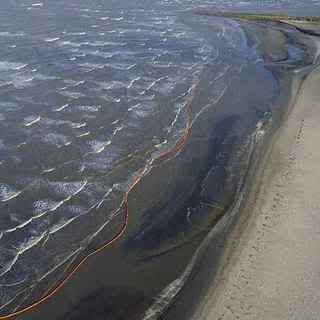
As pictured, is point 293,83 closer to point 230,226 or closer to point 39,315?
point 230,226

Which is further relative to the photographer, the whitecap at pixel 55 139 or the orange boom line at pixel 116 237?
the whitecap at pixel 55 139

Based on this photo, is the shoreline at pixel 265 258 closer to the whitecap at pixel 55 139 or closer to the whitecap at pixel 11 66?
the whitecap at pixel 55 139

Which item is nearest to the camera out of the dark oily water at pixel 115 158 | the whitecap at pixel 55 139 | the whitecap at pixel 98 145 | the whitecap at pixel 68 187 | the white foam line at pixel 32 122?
the dark oily water at pixel 115 158

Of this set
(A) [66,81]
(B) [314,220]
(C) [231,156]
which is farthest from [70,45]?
(B) [314,220]

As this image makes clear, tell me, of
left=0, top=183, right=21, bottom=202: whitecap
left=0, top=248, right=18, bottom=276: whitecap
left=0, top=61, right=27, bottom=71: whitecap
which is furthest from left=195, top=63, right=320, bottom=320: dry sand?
left=0, top=61, right=27, bottom=71: whitecap

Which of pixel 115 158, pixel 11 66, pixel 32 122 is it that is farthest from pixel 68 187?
pixel 11 66

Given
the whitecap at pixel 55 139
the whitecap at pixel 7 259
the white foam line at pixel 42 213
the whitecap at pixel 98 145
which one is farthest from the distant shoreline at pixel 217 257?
the whitecap at pixel 55 139

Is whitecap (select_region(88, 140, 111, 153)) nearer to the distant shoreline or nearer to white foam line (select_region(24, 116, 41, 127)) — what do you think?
white foam line (select_region(24, 116, 41, 127))

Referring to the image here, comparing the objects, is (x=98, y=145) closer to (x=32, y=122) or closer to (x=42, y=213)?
(x=32, y=122)
